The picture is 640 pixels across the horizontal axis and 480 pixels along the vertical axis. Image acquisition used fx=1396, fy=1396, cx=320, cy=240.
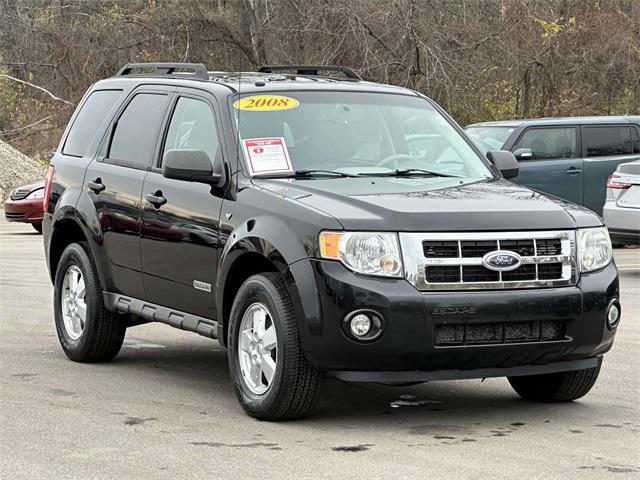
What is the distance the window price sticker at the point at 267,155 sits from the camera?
7738 millimetres

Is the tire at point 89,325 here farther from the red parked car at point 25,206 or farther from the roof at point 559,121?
the red parked car at point 25,206

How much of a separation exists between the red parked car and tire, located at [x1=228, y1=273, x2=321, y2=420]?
50.2 ft

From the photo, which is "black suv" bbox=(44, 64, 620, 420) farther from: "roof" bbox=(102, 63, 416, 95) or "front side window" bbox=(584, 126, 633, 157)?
"front side window" bbox=(584, 126, 633, 157)

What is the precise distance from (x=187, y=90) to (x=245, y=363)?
2043 millimetres

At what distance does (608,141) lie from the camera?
1991 centimetres

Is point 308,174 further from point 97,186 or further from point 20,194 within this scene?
point 20,194

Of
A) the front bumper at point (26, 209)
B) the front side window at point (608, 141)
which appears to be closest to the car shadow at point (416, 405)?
the front side window at point (608, 141)

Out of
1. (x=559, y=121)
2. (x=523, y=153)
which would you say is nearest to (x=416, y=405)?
(x=523, y=153)

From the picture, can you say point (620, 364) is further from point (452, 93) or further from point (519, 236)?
point (452, 93)

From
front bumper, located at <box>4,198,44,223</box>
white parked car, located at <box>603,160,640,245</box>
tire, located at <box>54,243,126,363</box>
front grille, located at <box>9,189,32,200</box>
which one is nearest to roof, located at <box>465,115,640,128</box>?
white parked car, located at <box>603,160,640,245</box>

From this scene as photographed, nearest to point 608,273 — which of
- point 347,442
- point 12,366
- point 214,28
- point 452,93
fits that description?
point 347,442

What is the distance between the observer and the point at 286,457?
6.25 metres

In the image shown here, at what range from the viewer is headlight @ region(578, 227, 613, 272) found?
7.14m

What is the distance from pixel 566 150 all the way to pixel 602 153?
62 centimetres
